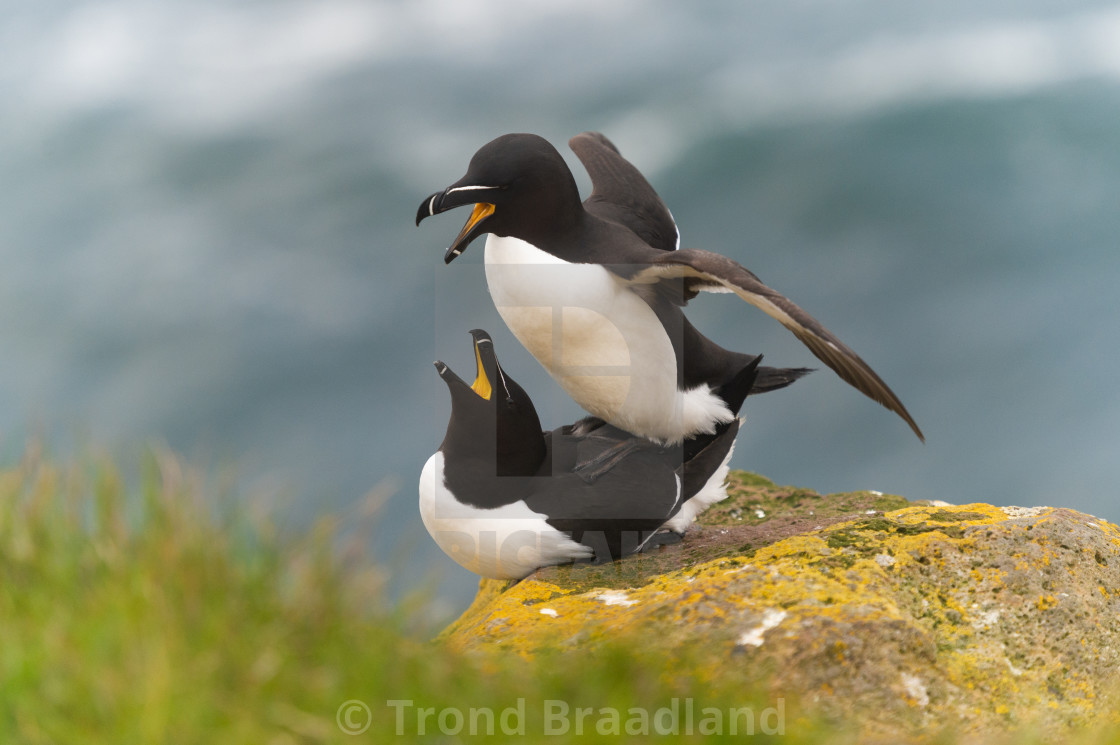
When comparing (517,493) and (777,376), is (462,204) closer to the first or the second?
(517,493)

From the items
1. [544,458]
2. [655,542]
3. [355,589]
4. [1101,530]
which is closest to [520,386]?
[544,458]

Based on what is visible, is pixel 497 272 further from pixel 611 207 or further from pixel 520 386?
pixel 611 207

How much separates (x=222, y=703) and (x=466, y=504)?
3.26 meters

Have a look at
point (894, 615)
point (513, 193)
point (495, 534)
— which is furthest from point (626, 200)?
point (894, 615)

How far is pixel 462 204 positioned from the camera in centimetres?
604

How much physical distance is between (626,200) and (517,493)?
3.10 m

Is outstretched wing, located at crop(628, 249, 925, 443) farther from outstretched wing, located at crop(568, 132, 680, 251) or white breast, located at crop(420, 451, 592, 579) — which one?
white breast, located at crop(420, 451, 592, 579)

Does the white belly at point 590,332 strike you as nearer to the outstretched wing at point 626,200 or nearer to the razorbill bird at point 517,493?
the razorbill bird at point 517,493

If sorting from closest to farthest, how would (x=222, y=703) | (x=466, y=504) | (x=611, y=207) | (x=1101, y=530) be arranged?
(x=222, y=703) → (x=1101, y=530) → (x=466, y=504) → (x=611, y=207)

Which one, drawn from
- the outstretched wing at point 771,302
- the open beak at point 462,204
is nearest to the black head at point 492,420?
the open beak at point 462,204

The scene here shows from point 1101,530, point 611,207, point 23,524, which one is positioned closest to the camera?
point 23,524

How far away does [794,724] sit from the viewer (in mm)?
3438

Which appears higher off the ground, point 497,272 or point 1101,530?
point 497,272

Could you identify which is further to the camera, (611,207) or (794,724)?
(611,207)
